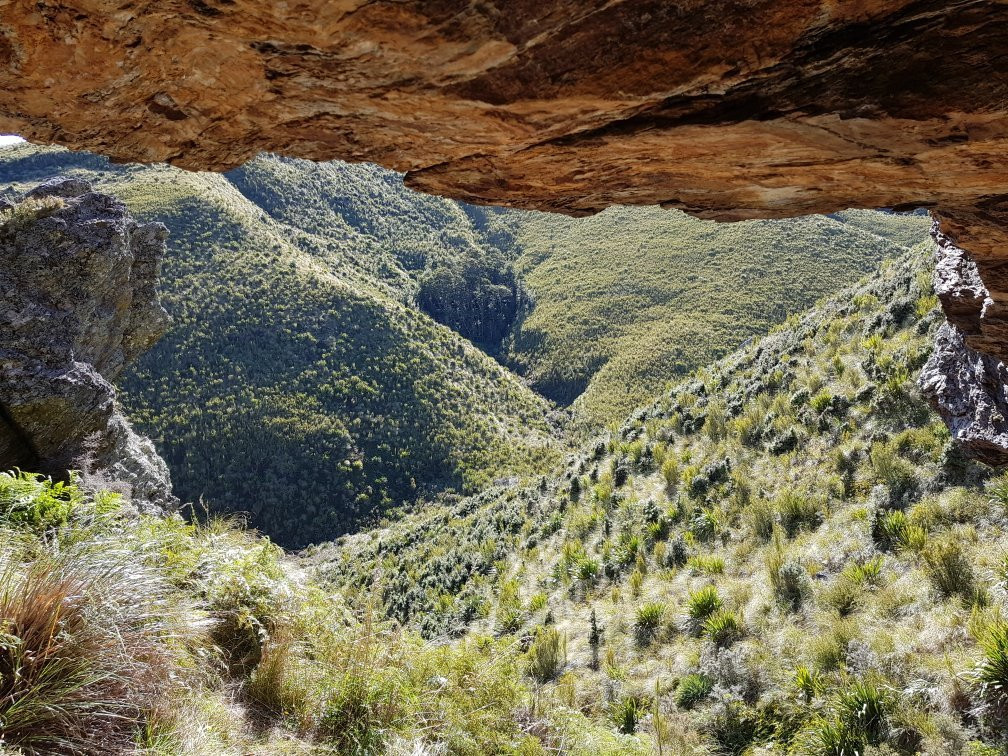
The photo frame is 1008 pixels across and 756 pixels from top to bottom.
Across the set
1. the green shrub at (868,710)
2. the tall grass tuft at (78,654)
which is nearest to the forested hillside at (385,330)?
the tall grass tuft at (78,654)

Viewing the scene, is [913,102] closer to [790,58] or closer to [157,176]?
[790,58]

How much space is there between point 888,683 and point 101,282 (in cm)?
1358

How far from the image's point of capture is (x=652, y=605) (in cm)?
932

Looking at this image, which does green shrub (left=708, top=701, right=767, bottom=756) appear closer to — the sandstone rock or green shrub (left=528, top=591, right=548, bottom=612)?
the sandstone rock

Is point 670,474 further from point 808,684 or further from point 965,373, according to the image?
point 808,684

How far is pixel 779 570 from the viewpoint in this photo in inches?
348

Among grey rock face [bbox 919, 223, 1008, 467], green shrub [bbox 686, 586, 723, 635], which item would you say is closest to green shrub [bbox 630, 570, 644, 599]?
green shrub [bbox 686, 586, 723, 635]

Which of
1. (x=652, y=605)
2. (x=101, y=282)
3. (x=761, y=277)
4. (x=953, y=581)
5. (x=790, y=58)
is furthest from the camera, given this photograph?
(x=761, y=277)

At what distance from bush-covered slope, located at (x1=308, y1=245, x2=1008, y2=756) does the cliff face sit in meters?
4.36

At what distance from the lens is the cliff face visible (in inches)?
92.6

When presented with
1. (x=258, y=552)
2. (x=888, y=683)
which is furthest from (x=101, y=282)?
(x=888, y=683)

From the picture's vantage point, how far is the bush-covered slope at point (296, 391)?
3631cm

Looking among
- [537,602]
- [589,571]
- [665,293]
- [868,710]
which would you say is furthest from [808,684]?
[665,293]

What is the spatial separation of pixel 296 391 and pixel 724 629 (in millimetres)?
36989
